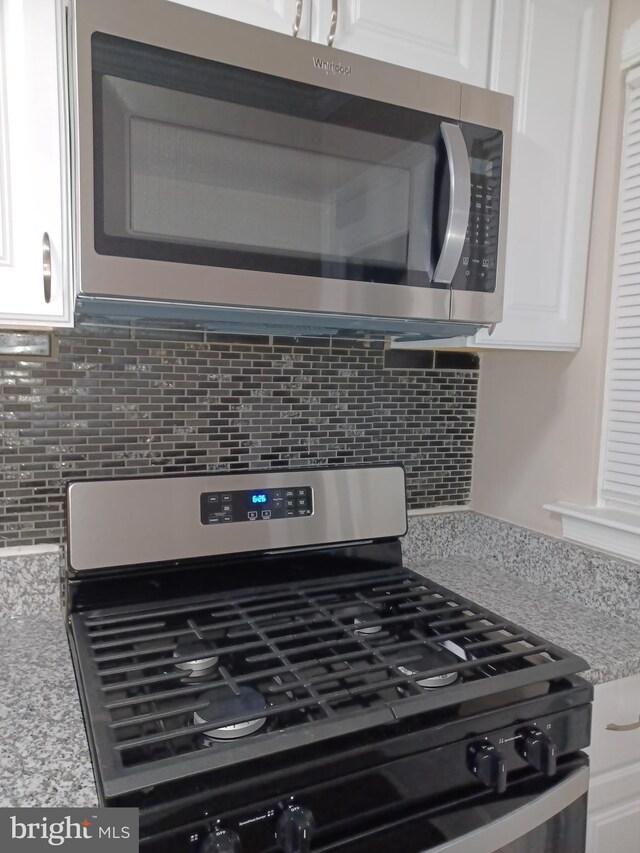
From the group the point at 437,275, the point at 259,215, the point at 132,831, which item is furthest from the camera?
the point at 437,275

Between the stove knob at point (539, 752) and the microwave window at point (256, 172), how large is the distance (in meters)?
0.72

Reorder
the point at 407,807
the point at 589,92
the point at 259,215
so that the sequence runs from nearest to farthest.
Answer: the point at 407,807 → the point at 259,215 → the point at 589,92

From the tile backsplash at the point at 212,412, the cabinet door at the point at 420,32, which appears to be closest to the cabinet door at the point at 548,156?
the cabinet door at the point at 420,32

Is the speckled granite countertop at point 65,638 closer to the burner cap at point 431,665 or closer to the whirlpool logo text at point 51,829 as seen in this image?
the whirlpool logo text at point 51,829

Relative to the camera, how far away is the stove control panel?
1175 millimetres

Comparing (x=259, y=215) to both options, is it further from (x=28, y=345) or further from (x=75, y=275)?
(x=28, y=345)

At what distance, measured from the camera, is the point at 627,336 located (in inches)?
49.3

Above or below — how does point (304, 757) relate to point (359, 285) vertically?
below

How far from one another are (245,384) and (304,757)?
796mm

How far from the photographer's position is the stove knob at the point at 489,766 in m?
0.81

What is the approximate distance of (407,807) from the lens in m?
0.79

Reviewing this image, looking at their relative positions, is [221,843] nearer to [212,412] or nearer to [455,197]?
[212,412]

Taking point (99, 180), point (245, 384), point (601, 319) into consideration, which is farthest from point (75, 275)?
point (601, 319)

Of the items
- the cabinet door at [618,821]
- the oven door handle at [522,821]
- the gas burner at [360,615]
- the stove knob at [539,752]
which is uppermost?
the gas burner at [360,615]
